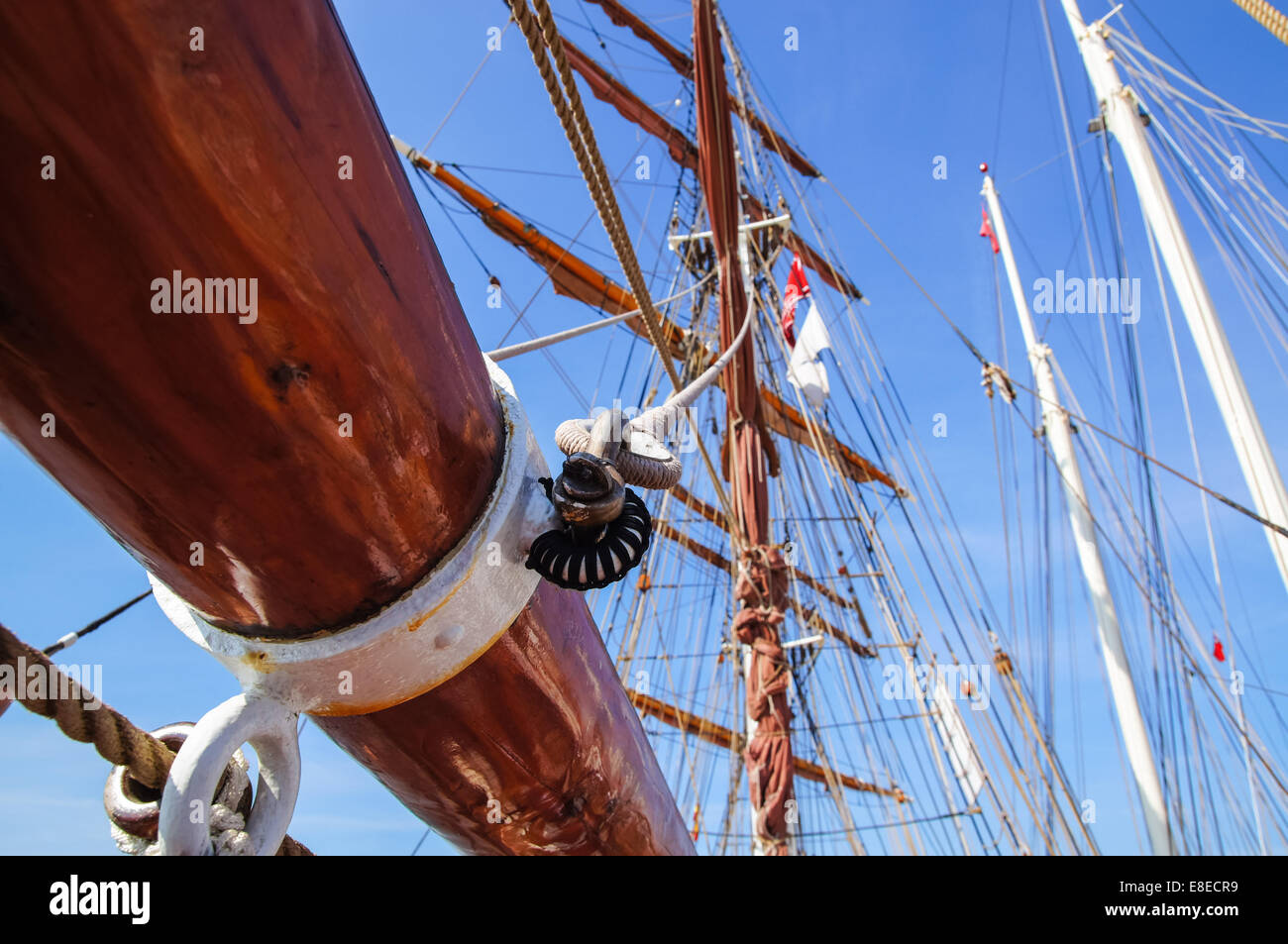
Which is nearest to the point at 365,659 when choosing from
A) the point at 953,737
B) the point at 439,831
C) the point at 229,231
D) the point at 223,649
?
the point at 223,649

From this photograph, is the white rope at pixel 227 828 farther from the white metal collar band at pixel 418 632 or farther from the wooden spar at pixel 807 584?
the wooden spar at pixel 807 584

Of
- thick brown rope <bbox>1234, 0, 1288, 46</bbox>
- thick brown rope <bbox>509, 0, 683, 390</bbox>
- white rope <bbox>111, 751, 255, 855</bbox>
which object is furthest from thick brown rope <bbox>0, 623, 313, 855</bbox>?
thick brown rope <bbox>1234, 0, 1288, 46</bbox>

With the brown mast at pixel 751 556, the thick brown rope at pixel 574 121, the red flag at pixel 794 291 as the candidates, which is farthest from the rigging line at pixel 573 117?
the red flag at pixel 794 291

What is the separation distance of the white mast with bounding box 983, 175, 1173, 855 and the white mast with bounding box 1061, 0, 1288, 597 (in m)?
0.99

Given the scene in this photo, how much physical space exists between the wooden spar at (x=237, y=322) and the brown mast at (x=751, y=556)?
6.50 m

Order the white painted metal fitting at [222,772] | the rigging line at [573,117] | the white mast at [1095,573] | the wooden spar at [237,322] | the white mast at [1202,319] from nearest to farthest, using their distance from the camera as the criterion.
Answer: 1. the wooden spar at [237,322]
2. the white painted metal fitting at [222,772]
3. the rigging line at [573,117]
4. the white mast at [1202,319]
5. the white mast at [1095,573]

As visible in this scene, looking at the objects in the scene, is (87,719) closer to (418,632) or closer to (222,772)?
(222,772)

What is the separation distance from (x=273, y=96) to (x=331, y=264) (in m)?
0.10

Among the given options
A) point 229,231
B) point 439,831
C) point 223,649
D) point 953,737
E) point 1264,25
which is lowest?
point 953,737

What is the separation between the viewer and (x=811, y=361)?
10945 mm

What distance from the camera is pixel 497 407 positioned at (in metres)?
0.79

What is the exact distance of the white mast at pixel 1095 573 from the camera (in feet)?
23.2

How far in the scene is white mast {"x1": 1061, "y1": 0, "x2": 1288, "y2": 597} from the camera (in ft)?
17.1

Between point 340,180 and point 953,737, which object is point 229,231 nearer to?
point 340,180
